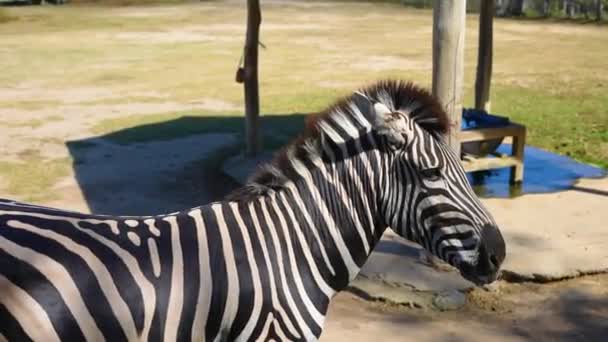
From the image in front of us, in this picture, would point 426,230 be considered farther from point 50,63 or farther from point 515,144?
point 50,63

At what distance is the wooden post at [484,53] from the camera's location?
→ 10570 millimetres

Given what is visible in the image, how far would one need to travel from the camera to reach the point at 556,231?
6727 millimetres

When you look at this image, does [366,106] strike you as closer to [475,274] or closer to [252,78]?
[475,274]

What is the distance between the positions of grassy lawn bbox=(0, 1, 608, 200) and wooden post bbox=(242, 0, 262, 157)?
2.95ft

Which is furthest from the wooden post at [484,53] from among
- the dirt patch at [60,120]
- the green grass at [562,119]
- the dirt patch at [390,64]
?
the dirt patch at [390,64]

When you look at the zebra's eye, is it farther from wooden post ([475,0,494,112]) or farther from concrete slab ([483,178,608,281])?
wooden post ([475,0,494,112])

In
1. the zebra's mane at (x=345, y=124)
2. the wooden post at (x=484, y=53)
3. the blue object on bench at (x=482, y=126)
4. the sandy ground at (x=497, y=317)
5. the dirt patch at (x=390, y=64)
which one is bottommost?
the dirt patch at (x=390, y=64)

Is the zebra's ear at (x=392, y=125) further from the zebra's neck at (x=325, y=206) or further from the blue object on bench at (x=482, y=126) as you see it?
the blue object on bench at (x=482, y=126)

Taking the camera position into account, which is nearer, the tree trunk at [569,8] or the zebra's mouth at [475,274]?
the zebra's mouth at [475,274]

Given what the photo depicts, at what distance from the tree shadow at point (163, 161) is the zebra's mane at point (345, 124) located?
4817 mm

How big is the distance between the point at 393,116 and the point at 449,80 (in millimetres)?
3248

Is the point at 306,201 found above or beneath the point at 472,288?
above

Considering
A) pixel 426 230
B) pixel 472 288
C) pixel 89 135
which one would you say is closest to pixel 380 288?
A: pixel 472 288

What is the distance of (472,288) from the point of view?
5.56m
